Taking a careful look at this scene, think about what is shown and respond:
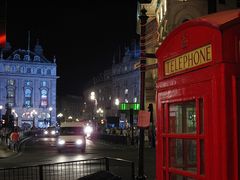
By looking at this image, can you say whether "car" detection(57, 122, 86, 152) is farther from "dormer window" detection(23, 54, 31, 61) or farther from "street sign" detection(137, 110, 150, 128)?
"dormer window" detection(23, 54, 31, 61)

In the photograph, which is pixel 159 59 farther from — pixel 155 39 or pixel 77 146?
pixel 155 39

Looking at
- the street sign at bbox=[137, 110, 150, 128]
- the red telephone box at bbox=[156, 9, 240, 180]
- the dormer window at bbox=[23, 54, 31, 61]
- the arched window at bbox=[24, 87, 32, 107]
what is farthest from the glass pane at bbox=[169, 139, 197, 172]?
the arched window at bbox=[24, 87, 32, 107]

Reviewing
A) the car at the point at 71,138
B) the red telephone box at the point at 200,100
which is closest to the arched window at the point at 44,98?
the car at the point at 71,138

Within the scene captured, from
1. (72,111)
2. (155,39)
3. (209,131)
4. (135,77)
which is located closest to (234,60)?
(209,131)

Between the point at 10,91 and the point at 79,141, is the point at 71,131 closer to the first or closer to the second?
the point at 79,141

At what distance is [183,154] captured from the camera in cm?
479

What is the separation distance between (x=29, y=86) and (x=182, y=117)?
453 feet

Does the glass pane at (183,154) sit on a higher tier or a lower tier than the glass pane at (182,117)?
lower

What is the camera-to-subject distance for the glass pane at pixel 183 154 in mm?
4586

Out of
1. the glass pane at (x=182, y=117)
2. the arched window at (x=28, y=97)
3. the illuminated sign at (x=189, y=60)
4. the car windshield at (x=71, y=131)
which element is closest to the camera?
the illuminated sign at (x=189, y=60)

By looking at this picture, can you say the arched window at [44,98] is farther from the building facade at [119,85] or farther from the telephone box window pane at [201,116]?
the telephone box window pane at [201,116]

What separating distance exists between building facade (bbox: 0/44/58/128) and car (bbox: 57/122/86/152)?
97514 mm

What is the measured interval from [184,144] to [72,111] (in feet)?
555

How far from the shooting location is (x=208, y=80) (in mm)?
4156
